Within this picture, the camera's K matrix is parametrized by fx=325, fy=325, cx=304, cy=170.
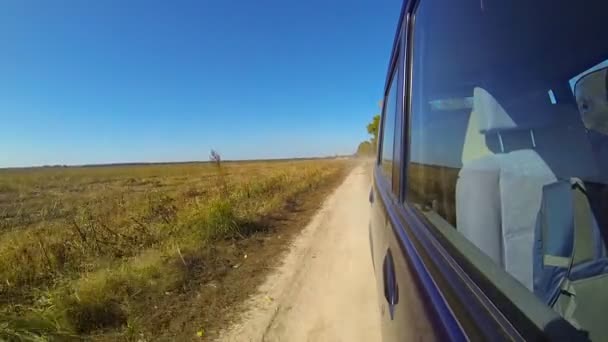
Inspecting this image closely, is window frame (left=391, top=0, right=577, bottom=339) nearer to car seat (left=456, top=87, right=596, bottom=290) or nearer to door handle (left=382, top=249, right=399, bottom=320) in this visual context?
car seat (left=456, top=87, right=596, bottom=290)

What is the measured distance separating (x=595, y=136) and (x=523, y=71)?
345 millimetres

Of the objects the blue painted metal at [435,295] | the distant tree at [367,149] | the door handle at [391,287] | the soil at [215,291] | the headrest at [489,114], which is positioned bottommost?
the soil at [215,291]

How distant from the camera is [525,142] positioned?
1.05 metres

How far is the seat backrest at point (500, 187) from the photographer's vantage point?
0.85 meters

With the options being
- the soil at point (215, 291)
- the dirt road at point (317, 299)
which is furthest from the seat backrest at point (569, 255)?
the soil at point (215, 291)

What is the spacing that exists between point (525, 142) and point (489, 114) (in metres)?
0.15

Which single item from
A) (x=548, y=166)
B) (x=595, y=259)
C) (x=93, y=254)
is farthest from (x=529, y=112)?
(x=93, y=254)

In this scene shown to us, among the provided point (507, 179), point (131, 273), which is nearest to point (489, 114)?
point (507, 179)

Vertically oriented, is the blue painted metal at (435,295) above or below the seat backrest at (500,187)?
below

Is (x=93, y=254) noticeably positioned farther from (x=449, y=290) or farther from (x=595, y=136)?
(x=595, y=136)

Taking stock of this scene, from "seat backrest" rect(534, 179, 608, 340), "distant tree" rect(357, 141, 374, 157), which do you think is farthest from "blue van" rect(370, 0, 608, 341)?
"distant tree" rect(357, 141, 374, 157)

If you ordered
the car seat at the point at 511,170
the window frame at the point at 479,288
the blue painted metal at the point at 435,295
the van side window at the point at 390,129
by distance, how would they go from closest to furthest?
1. the window frame at the point at 479,288
2. the blue painted metal at the point at 435,295
3. the car seat at the point at 511,170
4. the van side window at the point at 390,129

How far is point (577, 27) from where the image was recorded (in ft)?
3.21

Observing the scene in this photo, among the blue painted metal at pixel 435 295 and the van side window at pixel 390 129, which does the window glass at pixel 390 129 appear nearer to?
the van side window at pixel 390 129
